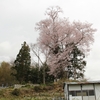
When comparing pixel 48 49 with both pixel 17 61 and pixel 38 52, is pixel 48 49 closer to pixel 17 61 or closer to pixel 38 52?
pixel 38 52

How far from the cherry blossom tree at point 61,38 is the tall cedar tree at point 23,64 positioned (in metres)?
6.06

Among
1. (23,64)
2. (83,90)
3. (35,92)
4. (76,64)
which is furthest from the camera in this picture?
(23,64)

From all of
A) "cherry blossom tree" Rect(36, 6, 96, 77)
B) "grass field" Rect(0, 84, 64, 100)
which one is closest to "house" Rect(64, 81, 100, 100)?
"grass field" Rect(0, 84, 64, 100)

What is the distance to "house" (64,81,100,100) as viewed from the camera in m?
16.2

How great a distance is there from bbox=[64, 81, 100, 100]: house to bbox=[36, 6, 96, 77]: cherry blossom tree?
33.7 feet

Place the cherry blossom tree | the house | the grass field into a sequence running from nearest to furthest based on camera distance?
1. the house
2. the grass field
3. the cherry blossom tree

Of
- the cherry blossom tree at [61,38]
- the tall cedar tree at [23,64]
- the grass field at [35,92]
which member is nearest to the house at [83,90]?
the grass field at [35,92]

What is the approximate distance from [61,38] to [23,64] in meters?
9.03

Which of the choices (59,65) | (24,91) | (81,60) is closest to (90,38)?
(81,60)

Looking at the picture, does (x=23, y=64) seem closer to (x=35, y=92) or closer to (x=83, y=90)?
(x=35, y=92)

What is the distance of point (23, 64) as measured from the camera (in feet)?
111

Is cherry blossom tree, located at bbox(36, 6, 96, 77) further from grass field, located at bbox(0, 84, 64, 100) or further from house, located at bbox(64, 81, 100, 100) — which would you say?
house, located at bbox(64, 81, 100, 100)

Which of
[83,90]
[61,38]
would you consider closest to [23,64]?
[61,38]

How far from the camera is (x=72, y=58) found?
2727 centimetres
